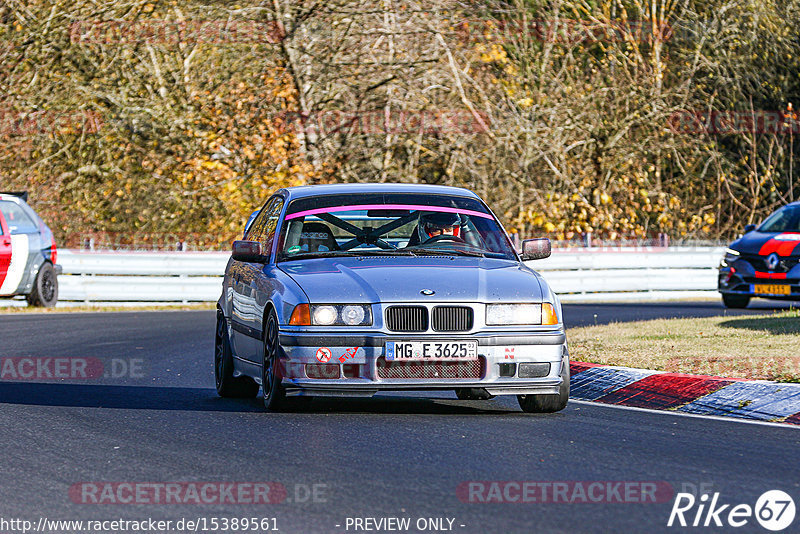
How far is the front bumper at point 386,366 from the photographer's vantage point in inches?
357

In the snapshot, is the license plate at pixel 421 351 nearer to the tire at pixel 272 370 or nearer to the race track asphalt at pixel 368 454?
the race track asphalt at pixel 368 454

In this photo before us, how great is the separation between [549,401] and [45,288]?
14.7m

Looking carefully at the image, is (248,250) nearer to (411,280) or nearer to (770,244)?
(411,280)

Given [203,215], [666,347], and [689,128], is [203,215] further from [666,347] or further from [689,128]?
[666,347]

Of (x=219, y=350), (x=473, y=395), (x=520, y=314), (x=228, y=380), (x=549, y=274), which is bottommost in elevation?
(x=549, y=274)

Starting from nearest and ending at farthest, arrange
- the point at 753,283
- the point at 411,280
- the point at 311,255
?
the point at 411,280, the point at 311,255, the point at 753,283

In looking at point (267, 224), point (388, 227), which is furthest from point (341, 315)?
point (267, 224)

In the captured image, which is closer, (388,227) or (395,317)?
(395,317)

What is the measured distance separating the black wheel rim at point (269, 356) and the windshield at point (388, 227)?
2.52 feet

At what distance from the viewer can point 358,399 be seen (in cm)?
1087

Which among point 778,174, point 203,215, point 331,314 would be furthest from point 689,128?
point 331,314

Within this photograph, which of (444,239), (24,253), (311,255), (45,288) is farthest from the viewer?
(45,288)

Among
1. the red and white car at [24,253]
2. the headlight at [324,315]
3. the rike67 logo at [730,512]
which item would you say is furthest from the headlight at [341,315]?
the red and white car at [24,253]

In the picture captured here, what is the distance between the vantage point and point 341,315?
9172 millimetres
